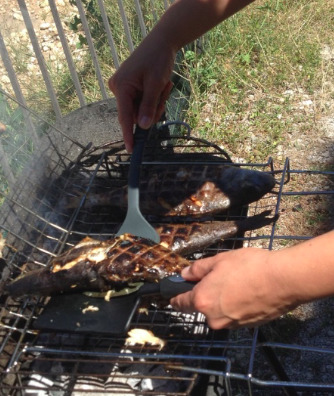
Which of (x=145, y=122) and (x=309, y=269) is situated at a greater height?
(x=145, y=122)

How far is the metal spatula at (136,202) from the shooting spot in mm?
3146

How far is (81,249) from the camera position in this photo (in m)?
3.13

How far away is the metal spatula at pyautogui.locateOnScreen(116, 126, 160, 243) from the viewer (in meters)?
3.15

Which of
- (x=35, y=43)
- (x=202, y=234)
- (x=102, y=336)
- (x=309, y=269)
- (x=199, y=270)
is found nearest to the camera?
(x=309, y=269)

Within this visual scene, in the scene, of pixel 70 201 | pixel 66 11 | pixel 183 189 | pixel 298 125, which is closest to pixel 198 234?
pixel 183 189

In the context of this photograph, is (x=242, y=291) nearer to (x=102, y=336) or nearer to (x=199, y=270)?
(x=199, y=270)

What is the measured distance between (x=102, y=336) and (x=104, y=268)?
383 millimetres

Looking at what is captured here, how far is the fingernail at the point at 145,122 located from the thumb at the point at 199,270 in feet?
3.24

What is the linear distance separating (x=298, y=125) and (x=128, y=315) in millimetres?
4148

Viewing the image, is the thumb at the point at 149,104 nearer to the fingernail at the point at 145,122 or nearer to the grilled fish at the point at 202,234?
the fingernail at the point at 145,122

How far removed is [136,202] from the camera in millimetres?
3145

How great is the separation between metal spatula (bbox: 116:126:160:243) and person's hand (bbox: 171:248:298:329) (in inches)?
35.3

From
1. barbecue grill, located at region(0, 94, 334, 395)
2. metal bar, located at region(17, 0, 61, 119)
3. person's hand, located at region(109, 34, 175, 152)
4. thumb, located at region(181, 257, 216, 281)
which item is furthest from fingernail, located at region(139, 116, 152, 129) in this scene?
metal bar, located at region(17, 0, 61, 119)

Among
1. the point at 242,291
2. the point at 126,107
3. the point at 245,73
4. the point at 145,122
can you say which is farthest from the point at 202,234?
the point at 245,73
